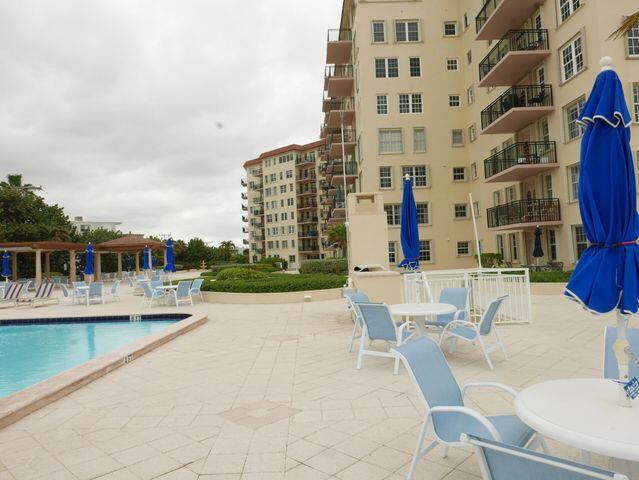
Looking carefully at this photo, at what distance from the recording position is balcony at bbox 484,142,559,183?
1947cm

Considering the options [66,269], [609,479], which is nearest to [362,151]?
[609,479]

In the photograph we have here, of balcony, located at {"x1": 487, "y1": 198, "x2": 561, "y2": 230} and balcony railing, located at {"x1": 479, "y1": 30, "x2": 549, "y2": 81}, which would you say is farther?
balcony railing, located at {"x1": 479, "y1": 30, "x2": 549, "y2": 81}

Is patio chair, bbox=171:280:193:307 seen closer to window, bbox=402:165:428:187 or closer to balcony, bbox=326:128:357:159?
window, bbox=402:165:428:187

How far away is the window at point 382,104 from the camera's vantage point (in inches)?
1131

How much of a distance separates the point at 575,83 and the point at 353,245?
13.1m

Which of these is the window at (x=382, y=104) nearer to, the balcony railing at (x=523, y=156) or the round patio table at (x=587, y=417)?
the balcony railing at (x=523, y=156)

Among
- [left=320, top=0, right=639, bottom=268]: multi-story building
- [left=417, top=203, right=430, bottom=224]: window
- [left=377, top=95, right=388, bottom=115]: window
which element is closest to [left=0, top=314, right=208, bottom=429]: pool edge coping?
[left=320, top=0, right=639, bottom=268]: multi-story building

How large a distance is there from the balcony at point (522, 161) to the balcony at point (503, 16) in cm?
625

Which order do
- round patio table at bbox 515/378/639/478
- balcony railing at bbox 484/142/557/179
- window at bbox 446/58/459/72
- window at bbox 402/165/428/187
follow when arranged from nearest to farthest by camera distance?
round patio table at bbox 515/378/639/478
balcony railing at bbox 484/142/557/179
window at bbox 402/165/428/187
window at bbox 446/58/459/72

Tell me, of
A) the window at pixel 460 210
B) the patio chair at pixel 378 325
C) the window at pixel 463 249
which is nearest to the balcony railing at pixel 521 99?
the window at pixel 460 210

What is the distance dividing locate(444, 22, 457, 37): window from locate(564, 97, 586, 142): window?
531 inches

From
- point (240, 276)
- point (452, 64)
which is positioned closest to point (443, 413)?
point (240, 276)

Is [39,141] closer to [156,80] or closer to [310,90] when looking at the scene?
[156,80]

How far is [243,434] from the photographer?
406 cm
